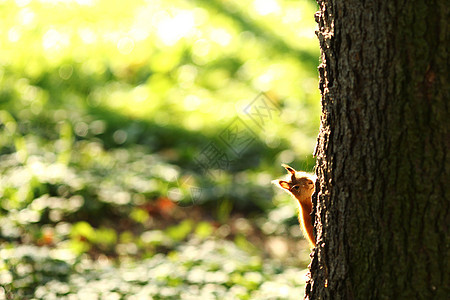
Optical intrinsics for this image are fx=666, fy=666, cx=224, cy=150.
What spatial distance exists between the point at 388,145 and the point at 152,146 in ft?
15.2

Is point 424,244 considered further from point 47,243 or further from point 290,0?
point 290,0

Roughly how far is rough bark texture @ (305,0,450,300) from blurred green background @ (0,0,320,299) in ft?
3.52

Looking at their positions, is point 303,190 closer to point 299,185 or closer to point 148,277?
point 299,185

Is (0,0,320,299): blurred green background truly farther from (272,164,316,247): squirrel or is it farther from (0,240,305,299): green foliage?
(272,164,316,247): squirrel

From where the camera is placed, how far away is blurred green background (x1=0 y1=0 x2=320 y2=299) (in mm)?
4312

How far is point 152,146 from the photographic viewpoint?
664cm

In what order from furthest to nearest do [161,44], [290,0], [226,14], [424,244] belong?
[290,0] → [226,14] → [161,44] → [424,244]

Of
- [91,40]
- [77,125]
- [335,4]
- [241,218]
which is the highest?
[91,40]

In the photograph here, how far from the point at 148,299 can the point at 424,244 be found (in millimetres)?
2024

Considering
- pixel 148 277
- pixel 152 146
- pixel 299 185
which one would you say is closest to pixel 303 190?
pixel 299 185

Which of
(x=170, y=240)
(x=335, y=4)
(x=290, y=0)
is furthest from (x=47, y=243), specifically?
(x=290, y=0)

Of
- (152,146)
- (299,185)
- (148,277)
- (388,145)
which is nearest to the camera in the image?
(388,145)

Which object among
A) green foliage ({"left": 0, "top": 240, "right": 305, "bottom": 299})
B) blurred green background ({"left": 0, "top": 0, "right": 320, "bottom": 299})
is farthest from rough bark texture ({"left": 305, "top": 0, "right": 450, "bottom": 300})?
green foliage ({"left": 0, "top": 240, "right": 305, "bottom": 299})

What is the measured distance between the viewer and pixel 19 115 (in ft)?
21.5
